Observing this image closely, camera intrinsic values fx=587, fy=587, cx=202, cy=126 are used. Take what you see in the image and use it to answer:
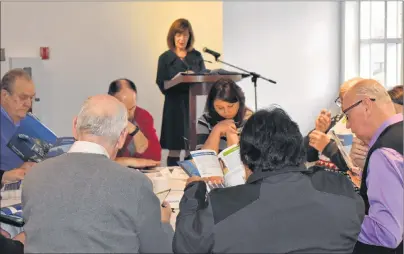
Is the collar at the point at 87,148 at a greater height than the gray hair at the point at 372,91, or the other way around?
the gray hair at the point at 372,91

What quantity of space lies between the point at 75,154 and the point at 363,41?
5443 millimetres

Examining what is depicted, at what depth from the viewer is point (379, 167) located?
7.29 feet

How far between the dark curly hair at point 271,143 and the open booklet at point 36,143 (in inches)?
52.9

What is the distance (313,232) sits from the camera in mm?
1845

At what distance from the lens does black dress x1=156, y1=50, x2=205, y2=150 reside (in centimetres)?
584

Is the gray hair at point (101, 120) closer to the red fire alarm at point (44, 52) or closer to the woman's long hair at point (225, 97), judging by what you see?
the woman's long hair at point (225, 97)

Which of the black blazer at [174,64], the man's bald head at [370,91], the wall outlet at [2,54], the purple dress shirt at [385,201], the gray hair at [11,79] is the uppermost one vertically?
the wall outlet at [2,54]

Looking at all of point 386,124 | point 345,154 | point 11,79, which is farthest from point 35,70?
point 386,124

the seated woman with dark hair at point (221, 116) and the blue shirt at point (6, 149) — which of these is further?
the seated woman with dark hair at point (221, 116)

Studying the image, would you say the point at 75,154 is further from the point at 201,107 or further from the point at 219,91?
the point at 201,107

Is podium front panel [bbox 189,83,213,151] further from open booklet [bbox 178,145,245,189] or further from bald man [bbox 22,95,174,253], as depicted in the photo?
bald man [bbox 22,95,174,253]

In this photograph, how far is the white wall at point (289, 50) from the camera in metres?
6.83

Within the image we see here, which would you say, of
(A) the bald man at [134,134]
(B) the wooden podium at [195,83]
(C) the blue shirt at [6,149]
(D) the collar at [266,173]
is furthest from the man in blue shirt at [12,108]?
(D) the collar at [266,173]

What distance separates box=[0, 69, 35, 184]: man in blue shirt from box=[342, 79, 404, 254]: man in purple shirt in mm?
2058
